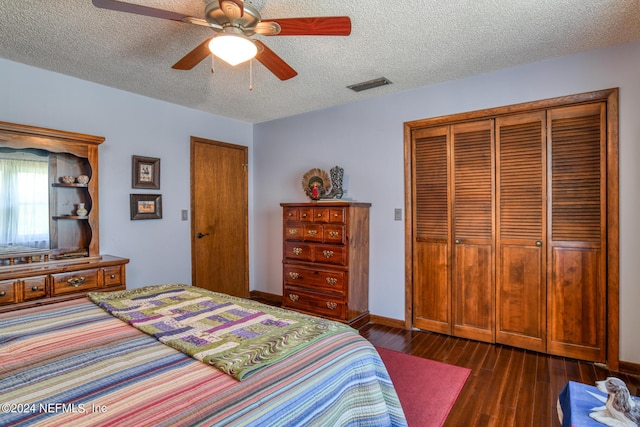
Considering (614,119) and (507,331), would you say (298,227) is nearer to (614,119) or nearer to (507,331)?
(507,331)

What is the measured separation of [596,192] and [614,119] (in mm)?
550

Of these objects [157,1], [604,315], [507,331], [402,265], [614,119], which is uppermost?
[157,1]

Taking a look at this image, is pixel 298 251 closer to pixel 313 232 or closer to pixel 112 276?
pixel 313 232

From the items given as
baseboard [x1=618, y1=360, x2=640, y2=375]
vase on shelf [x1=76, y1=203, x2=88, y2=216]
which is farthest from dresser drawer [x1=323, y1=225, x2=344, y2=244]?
baseboard [x1=618, y1=360, x2=640, y2=375]

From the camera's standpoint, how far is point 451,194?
10.7 ft

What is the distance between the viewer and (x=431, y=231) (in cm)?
339

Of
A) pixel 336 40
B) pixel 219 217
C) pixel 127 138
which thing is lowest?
pixel 219 217

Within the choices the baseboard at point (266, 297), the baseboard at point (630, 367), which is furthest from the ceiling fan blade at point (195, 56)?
the baseboard at point (630, 367)

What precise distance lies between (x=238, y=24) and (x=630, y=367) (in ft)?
11.6

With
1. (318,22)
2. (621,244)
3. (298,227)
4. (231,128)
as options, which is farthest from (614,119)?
(231,128)

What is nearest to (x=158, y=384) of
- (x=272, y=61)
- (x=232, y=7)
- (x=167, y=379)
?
(x=167, y=379)

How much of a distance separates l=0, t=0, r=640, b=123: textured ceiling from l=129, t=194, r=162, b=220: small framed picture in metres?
1.10

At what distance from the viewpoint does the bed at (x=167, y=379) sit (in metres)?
0.90

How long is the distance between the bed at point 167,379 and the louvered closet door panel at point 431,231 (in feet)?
6.67
